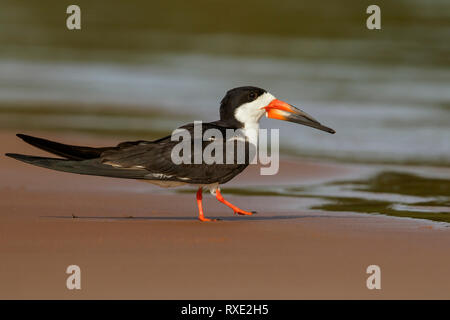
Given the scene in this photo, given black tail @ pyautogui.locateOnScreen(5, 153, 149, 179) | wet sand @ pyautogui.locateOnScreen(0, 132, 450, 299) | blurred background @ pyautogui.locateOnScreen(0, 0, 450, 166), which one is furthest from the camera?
blurred background @ pyautogui.locateOnScreen(0, 0, 450, 166)

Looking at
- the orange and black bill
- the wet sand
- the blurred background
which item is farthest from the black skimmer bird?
the blurred background

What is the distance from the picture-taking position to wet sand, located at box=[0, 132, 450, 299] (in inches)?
263

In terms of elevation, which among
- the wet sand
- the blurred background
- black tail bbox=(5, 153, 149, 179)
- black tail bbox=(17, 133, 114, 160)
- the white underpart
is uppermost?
the blurred background

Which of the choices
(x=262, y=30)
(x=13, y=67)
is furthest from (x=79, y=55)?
(x=262, y=30)

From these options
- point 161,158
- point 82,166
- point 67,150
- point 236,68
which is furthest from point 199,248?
point 236,68

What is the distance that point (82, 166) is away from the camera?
8430 mm

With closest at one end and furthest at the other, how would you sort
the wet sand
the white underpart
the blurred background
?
the wet sand < the white underpart < the blurred background

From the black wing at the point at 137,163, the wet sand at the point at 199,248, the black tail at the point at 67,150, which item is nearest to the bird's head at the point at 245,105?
the black wing at the point at 137,163

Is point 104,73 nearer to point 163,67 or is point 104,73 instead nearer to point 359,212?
point 163,67

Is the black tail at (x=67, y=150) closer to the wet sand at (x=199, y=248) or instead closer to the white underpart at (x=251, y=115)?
the wet sand at (x=199, y=248)

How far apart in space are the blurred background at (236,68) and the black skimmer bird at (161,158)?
14.4 feet

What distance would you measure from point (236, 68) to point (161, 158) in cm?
1399

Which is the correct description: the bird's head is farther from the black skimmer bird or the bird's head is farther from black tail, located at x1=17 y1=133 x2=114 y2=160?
black tail, located at x1=17 y1=133 x2=114 y2=160

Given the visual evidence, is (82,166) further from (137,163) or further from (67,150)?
(137,163)
